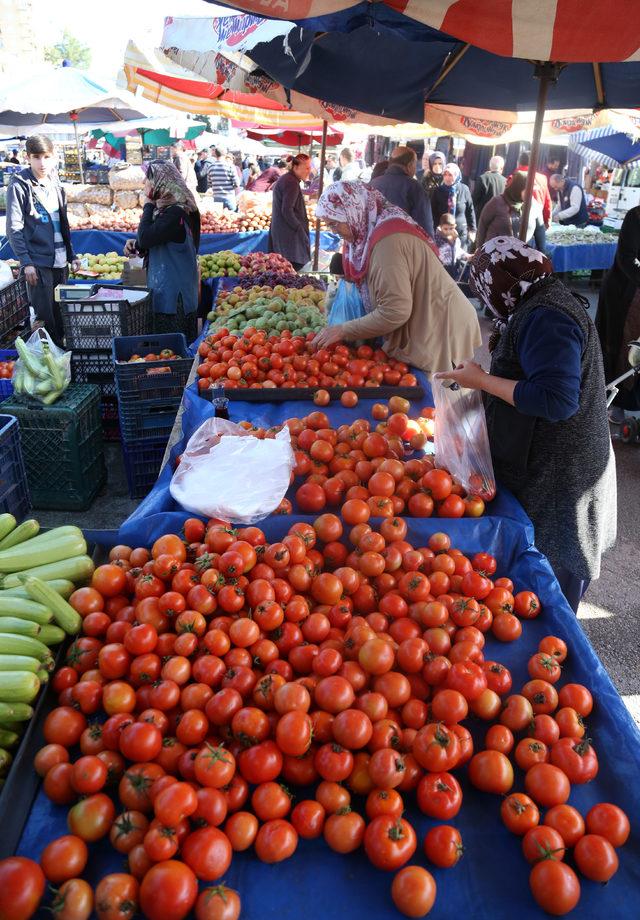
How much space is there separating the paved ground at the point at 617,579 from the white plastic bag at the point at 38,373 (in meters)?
0.91

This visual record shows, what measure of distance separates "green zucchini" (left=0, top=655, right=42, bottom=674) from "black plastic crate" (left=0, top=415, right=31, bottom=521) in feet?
6.45

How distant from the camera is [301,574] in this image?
2115mm

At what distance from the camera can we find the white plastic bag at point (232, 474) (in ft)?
8.22

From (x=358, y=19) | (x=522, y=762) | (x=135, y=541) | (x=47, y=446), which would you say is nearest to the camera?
(x=522, y=762)

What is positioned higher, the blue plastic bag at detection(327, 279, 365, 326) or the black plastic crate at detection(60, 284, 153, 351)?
the blue plastic bag at detection(327, 279, 365, 326)

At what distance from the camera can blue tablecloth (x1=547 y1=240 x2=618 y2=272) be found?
1145cm

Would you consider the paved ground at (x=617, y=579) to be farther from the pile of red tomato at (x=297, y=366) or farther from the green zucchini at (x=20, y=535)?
the green zucchini at (x=20, y=535)

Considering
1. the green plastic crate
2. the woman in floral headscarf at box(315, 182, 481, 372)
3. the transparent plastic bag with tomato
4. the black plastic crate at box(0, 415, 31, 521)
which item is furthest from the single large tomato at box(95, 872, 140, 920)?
the green plastic crate

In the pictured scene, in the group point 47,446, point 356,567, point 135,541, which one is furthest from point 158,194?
point 356,567

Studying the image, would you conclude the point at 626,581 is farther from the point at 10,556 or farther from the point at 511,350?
the point at 10,556

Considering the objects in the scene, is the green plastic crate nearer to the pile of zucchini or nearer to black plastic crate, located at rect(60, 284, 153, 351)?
black plastic crate, located at rect(60, 284, 153, 351)

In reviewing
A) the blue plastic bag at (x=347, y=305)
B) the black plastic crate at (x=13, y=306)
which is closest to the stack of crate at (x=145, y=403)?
the blue plastic bag at (x=347, y=305)

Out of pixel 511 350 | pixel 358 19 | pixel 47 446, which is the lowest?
pixel 47 446

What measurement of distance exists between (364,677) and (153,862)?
2.25 ft
